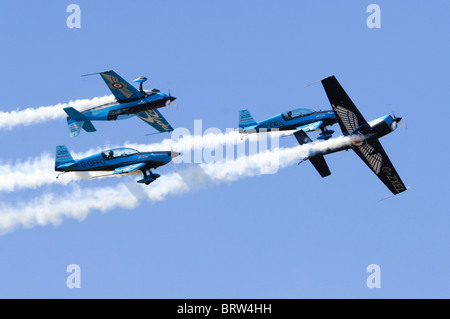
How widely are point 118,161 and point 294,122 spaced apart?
12.9 meters

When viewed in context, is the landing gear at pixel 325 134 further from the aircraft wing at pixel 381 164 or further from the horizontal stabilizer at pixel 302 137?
the aircraft wing at pixel 381 164

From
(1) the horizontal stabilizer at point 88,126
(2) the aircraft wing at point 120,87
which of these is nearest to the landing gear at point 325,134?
(2) the aircraft wing at point 120,87

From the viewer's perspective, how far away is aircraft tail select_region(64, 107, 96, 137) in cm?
6856

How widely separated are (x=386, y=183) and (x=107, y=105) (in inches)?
739

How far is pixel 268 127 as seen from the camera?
7138 centimetres

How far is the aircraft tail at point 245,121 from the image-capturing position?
72000 millimetres

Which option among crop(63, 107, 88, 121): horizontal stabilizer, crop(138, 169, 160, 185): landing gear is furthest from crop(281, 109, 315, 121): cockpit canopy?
crop(63, 107, 88, 121): horizontal stabilizer

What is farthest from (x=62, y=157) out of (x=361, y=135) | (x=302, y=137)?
(x=361, y=135)

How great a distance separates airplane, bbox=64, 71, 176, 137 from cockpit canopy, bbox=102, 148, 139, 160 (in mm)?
4433

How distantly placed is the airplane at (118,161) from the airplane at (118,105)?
123 inches

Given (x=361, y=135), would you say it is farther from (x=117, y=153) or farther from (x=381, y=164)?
(x=117, y=153)
